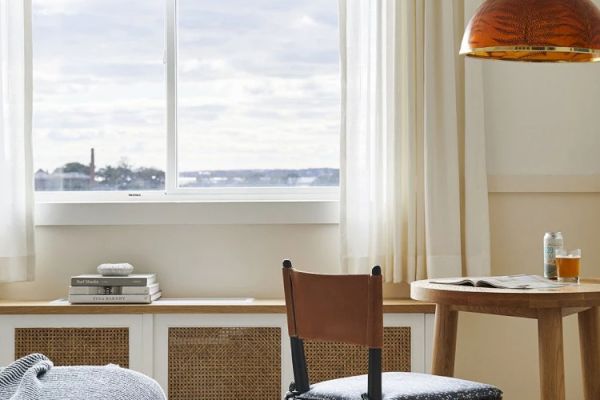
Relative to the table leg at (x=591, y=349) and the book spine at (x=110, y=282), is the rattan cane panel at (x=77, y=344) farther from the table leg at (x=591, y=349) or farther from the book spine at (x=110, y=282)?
the table leg at (x=591, y=349)

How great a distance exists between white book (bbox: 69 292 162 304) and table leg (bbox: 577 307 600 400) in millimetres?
1629

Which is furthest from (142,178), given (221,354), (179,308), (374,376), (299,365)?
(374,376)

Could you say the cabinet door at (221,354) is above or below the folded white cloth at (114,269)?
below

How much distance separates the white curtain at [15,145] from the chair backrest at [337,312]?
166 centimetres

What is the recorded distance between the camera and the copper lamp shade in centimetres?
273

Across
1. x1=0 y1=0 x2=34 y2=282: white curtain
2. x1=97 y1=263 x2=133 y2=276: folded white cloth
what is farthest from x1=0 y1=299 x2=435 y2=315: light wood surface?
x1=0 y1=0 x2=34 y2=282: white curtain

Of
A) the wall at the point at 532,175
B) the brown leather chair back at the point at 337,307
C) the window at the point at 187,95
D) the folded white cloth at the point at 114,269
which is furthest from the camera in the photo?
the window at the point at 187,95

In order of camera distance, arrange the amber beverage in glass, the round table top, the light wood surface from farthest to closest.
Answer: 1. the light wood surface
2. the amber beverage in glass
3. the round table top

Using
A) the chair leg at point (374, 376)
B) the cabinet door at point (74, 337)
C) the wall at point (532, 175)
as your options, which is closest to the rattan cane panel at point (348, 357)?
the wall at point (532, 175)

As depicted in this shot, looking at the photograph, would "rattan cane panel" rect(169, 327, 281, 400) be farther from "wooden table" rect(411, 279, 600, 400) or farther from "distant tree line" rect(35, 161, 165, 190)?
"wooden table" rect(411, 279, 600, 400)

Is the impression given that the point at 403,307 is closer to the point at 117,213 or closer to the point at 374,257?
the point at 374,257

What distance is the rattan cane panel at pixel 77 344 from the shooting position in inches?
144

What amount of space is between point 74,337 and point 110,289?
0.75ft

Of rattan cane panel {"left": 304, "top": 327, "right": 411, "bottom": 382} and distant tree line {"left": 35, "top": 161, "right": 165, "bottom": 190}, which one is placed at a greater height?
distant tree line {"left": 35, "top": 161, "right": 165, "bottom": 190}
